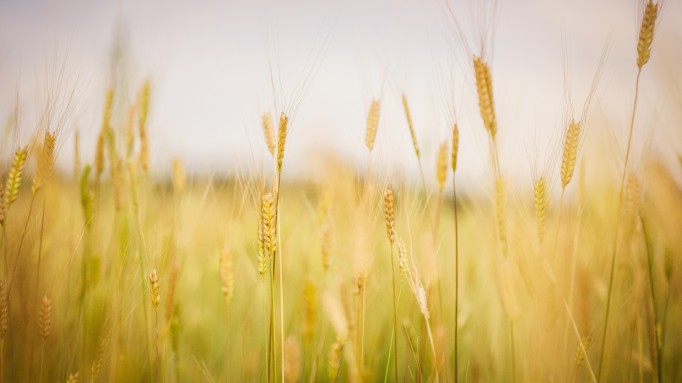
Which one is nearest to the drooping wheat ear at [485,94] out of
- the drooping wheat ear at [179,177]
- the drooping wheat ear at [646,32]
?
the drooping wheat ear at [646,32]

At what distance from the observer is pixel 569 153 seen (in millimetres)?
952

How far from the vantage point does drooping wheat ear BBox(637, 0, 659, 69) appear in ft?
3.16

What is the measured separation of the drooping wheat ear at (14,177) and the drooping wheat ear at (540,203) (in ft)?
4.21

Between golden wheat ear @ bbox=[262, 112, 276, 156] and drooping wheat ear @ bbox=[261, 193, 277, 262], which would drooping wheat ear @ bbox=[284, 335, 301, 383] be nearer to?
drooping wheat ear @ bbox=[261, 193, 277, 262]

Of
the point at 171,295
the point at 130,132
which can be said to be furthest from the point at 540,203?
the point at 130,132

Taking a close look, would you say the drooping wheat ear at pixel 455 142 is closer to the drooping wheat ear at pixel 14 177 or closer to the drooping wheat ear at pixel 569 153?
the drooping wheat ear at pixel 569 153

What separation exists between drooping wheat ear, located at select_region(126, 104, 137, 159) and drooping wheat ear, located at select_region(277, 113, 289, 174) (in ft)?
2.60

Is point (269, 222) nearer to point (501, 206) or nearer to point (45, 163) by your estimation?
point (501, 206)

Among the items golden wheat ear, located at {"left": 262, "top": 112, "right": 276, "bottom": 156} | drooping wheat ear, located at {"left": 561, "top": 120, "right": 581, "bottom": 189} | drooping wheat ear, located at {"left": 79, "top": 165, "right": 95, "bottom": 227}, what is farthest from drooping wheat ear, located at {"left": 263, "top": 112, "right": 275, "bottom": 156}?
drooping wheat ear, located at {"left": 561, "top": 120, "right": 581, "bottom": 189}

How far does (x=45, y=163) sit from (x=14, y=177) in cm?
7

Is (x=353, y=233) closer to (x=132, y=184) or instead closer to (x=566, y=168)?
(x=566, y=168)

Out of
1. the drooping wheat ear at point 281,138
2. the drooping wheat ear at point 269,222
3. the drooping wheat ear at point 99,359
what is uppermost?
the drooping wheat ear at point 281,138

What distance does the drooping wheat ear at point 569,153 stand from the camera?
0.94m

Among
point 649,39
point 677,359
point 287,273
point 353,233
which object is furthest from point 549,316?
point 287,273
